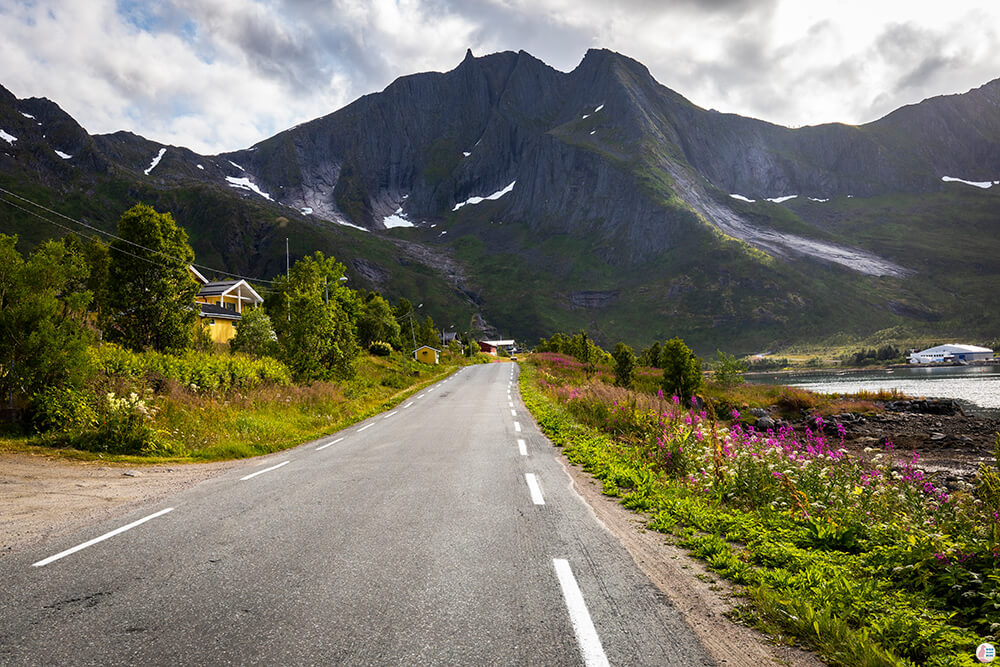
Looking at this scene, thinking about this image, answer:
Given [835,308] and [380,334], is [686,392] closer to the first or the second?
[380,334]

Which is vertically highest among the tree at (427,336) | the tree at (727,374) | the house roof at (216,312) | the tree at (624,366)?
the house roof at (216,312)

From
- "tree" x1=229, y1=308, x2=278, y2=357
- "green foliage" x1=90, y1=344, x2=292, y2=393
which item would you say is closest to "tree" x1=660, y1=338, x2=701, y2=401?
"green foliage" x1=90, y1=344, x2=292, y2=393

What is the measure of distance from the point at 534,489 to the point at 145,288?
22580 mm

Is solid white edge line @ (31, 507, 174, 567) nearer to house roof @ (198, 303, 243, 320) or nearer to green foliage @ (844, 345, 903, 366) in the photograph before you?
house roof @ (198, 303, 243, 320)

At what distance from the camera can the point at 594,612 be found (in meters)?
3.73

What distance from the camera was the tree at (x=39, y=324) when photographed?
445 inches

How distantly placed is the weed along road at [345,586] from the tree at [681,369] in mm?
26559

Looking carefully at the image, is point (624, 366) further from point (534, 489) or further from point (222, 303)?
point (222, 303)

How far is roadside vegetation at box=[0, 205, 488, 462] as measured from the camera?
11.5 meters

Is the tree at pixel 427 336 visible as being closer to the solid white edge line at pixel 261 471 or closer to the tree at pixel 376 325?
the tree at pixel 376 325

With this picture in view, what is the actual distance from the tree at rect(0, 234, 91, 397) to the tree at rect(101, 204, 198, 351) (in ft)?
35.4

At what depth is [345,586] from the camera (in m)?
4.18

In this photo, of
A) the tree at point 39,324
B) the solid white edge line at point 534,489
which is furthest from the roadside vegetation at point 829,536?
the tree at point 39,324

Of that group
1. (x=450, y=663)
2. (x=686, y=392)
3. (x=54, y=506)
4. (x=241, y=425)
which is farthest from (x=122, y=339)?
(x=686, y=392)
